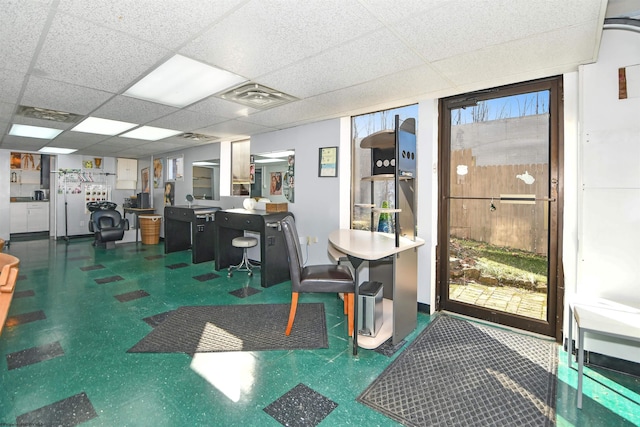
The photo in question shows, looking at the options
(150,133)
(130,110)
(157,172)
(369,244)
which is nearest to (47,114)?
(130,110)

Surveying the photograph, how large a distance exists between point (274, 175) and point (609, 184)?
4.04 meters

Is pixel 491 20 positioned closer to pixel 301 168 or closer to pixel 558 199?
pixel 558 199

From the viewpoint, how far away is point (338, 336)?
2.77m

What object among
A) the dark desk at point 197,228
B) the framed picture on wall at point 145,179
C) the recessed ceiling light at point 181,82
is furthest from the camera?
the framed picture on wall at point 145,179

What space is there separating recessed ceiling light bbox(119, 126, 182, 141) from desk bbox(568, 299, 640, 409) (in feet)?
17.7

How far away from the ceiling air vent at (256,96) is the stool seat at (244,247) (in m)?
2.01

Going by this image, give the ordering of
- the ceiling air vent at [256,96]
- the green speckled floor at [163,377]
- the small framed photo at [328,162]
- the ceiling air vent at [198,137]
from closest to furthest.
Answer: the green speckled floor at [163,377] < the ceiling air vent at [256,96] < the small framed photo at [328,162] < the ceiling air vent at [198,137]

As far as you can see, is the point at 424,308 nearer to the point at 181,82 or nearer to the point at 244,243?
the point at 244,243

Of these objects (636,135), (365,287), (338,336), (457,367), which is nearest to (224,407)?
(338,336)

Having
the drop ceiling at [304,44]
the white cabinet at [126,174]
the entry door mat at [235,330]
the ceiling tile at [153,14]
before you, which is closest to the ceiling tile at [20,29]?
the drop ceiling at [304,44]

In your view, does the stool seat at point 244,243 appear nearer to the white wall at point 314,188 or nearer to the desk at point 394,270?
the white wall at point 314,188

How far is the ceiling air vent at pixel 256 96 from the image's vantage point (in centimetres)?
301

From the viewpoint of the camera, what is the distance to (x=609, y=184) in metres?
2.29

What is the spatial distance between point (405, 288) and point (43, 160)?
11197 mm
